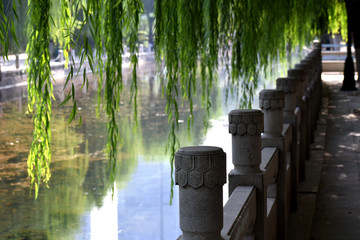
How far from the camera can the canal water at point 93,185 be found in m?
8.21

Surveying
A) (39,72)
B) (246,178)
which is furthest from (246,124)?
(39,72)

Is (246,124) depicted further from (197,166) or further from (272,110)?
(272,110)

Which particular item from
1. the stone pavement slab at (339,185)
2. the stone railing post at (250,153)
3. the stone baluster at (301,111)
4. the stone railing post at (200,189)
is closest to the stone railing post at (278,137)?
the stone pavement slab at (339,185)

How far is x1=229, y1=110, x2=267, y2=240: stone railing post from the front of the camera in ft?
13.0

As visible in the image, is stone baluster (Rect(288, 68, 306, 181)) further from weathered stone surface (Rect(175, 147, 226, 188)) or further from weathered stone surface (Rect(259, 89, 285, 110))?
weathered stone surface (Rect(175, 147, 226, 188))

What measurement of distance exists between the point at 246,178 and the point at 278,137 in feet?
5.52

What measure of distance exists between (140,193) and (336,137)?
3956mm

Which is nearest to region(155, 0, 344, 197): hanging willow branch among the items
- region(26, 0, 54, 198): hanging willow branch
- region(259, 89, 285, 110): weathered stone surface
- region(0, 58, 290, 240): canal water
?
region(259, 89, 285, 110): weathered stone surface

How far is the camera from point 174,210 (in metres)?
9.14

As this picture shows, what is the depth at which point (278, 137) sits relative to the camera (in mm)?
5582

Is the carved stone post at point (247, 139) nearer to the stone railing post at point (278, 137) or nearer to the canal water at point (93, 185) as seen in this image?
the canal water at point (93, 185)

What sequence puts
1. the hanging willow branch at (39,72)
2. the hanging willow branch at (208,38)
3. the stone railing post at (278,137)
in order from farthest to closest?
the stone railing post at (278,137) < the hanging willow branch at (208,38) < the hanging willow branch at (39,72)

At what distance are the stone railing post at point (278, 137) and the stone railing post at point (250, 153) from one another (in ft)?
4.48

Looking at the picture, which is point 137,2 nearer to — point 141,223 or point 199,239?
point 199,239
